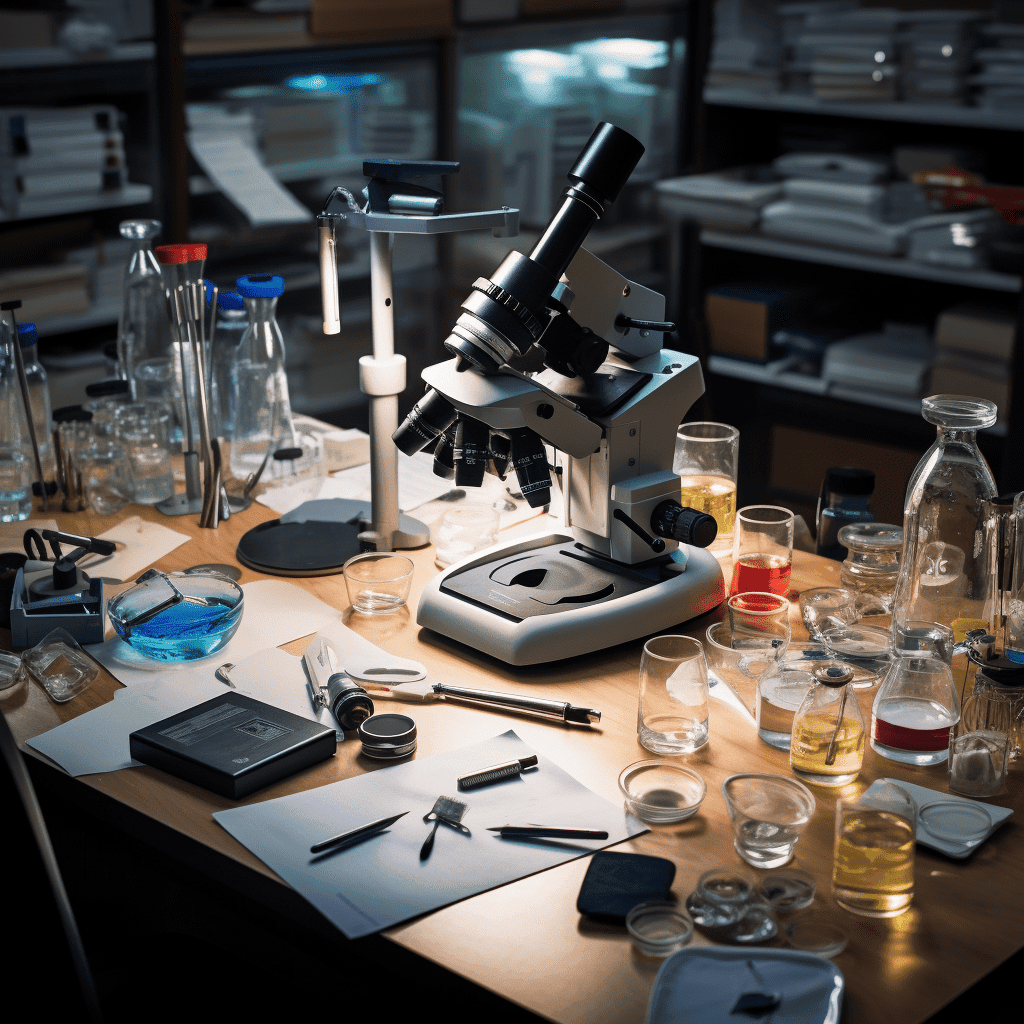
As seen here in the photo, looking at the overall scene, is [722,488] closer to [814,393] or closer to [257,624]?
[257,624]

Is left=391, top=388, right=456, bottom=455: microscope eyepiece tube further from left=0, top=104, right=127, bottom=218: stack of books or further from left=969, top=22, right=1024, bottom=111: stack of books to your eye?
left=969, top=22, right=1024, bottom=111: stack of books

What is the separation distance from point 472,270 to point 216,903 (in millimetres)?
2354

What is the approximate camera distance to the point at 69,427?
77.8 inches

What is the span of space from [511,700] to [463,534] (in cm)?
44

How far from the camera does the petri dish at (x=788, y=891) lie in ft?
3.46

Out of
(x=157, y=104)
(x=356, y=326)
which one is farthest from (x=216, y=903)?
(x=356, y=326)

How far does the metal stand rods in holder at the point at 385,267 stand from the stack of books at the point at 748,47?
7.25 feet

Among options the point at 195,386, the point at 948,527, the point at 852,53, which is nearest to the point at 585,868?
the point at 948,527

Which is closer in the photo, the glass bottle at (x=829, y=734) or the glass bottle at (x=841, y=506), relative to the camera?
the glass bottle at (x=829, y=734)

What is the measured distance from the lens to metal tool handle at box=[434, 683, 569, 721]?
4.46ft

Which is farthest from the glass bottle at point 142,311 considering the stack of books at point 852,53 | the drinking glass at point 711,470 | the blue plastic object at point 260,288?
the stack of books at point 852,53

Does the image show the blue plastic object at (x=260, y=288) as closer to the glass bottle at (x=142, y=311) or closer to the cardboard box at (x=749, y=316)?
the glass bottle at (x=142, y=311)

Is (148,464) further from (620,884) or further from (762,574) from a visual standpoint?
(620,884)

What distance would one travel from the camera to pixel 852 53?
333 centimetres
